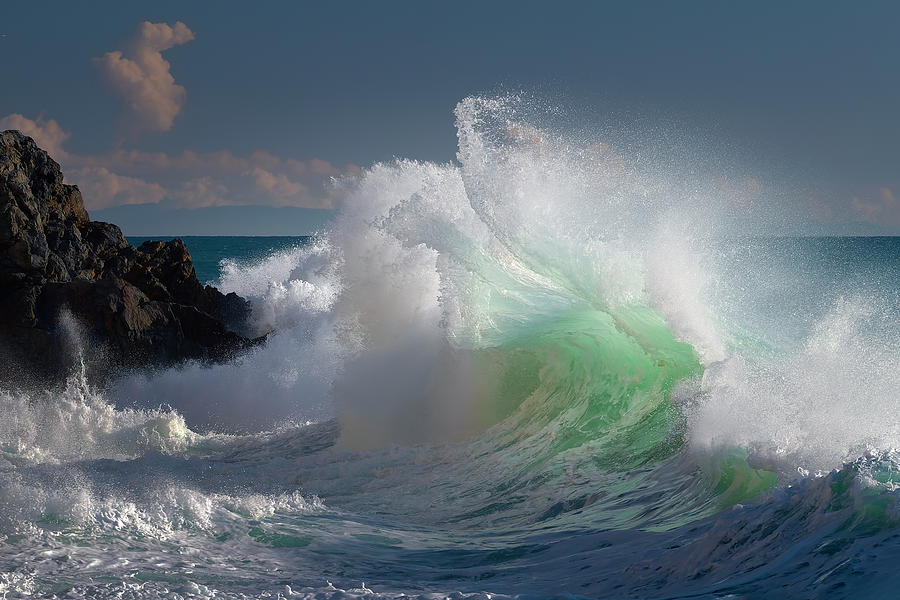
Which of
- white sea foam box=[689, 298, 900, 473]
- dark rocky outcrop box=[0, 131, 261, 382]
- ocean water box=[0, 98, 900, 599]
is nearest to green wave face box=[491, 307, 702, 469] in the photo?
ocean water box=[0, 98, 900, 599]

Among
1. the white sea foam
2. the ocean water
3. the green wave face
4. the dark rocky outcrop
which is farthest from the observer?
the dark rocky outcrop

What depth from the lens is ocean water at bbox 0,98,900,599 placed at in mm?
4973

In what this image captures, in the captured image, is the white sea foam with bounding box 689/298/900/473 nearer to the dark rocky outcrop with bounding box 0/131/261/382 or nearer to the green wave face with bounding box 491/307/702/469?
the green wave face with bounding box 491/307/702/469

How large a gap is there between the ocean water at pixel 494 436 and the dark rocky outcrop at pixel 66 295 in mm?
616

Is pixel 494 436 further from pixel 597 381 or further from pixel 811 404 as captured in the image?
pixel 811 404

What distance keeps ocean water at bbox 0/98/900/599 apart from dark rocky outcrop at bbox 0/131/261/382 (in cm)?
62

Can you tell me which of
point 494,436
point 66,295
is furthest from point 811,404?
point 66,295

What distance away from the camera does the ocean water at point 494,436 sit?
→ 196 inches

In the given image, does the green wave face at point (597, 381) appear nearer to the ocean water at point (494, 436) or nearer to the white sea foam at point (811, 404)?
the ocean water at point (494, 436)

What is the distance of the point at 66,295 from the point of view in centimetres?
1358

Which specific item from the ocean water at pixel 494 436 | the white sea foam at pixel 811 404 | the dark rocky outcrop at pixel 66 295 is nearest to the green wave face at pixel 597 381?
the ocean water at pixel 494 436

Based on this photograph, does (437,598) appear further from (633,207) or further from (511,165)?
(633,207)

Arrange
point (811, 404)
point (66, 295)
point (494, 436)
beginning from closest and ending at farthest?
point (811, 404) → point (494, 436) → point (66, 295)

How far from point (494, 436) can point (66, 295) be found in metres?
8.07
